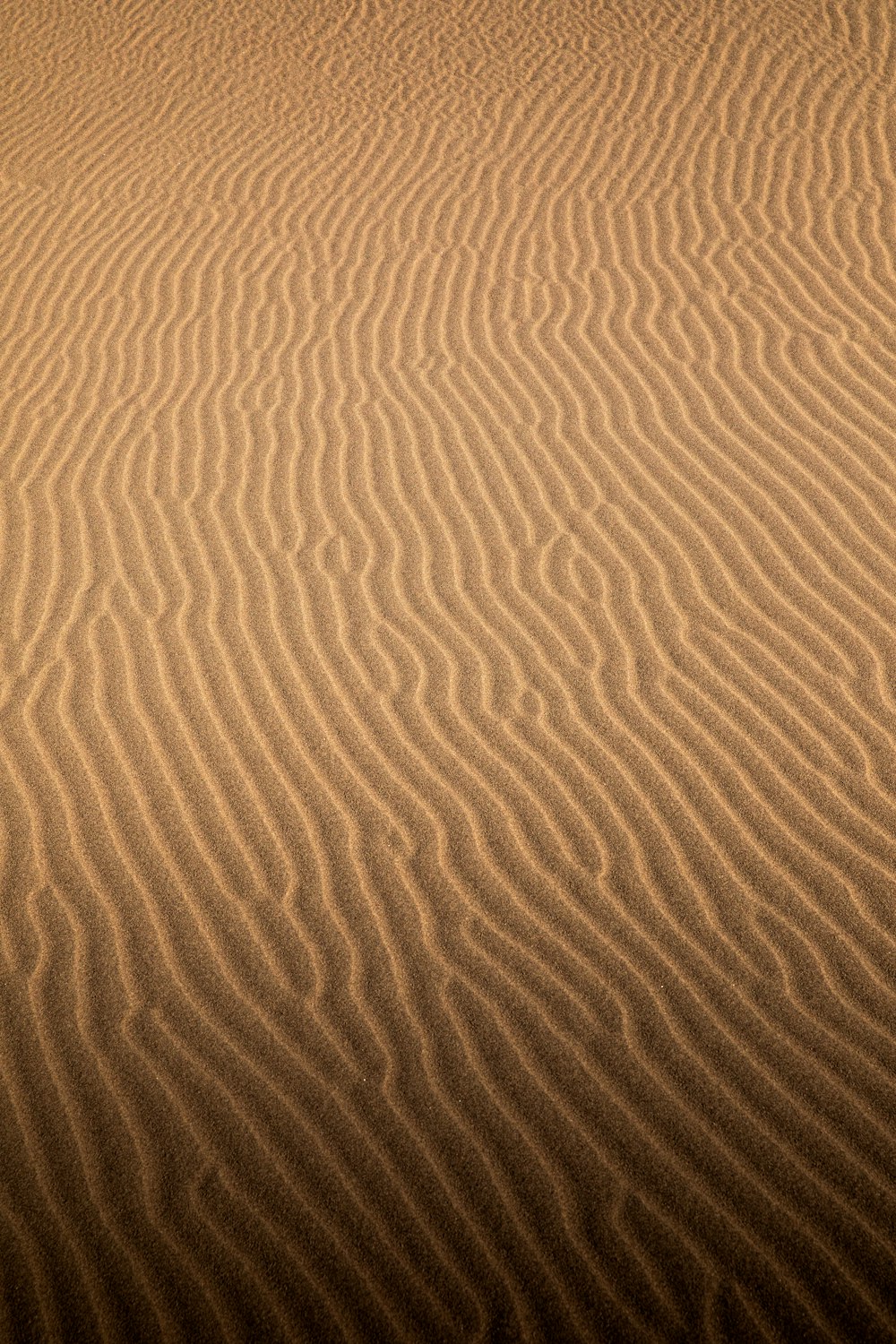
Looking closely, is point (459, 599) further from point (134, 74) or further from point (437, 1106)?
point (134, 74)

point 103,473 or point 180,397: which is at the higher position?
point 180,397

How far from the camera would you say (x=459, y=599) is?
4836mm

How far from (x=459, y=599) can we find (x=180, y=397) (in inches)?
100

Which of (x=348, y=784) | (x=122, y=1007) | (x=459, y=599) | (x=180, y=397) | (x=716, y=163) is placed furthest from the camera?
(x=716, y=163)

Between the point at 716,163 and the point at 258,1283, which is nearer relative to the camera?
the point at 258,1283

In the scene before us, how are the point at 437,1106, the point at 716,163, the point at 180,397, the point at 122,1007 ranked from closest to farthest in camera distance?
the point at 437,1106 < the point at 122,1007 < the point at 180,397 < the point at 716,163

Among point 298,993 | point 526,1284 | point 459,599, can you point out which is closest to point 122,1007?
point 298,993

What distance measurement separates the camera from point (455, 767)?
13.4ft

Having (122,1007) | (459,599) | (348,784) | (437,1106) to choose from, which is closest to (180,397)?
(459,599)

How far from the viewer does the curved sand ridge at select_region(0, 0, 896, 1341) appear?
113 inches

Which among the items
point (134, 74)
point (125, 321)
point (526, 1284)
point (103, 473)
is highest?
point (134, 74)

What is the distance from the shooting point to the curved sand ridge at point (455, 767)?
2859mm

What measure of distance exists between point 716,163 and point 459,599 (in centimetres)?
571

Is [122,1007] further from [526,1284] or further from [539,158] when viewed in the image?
[539,158]
